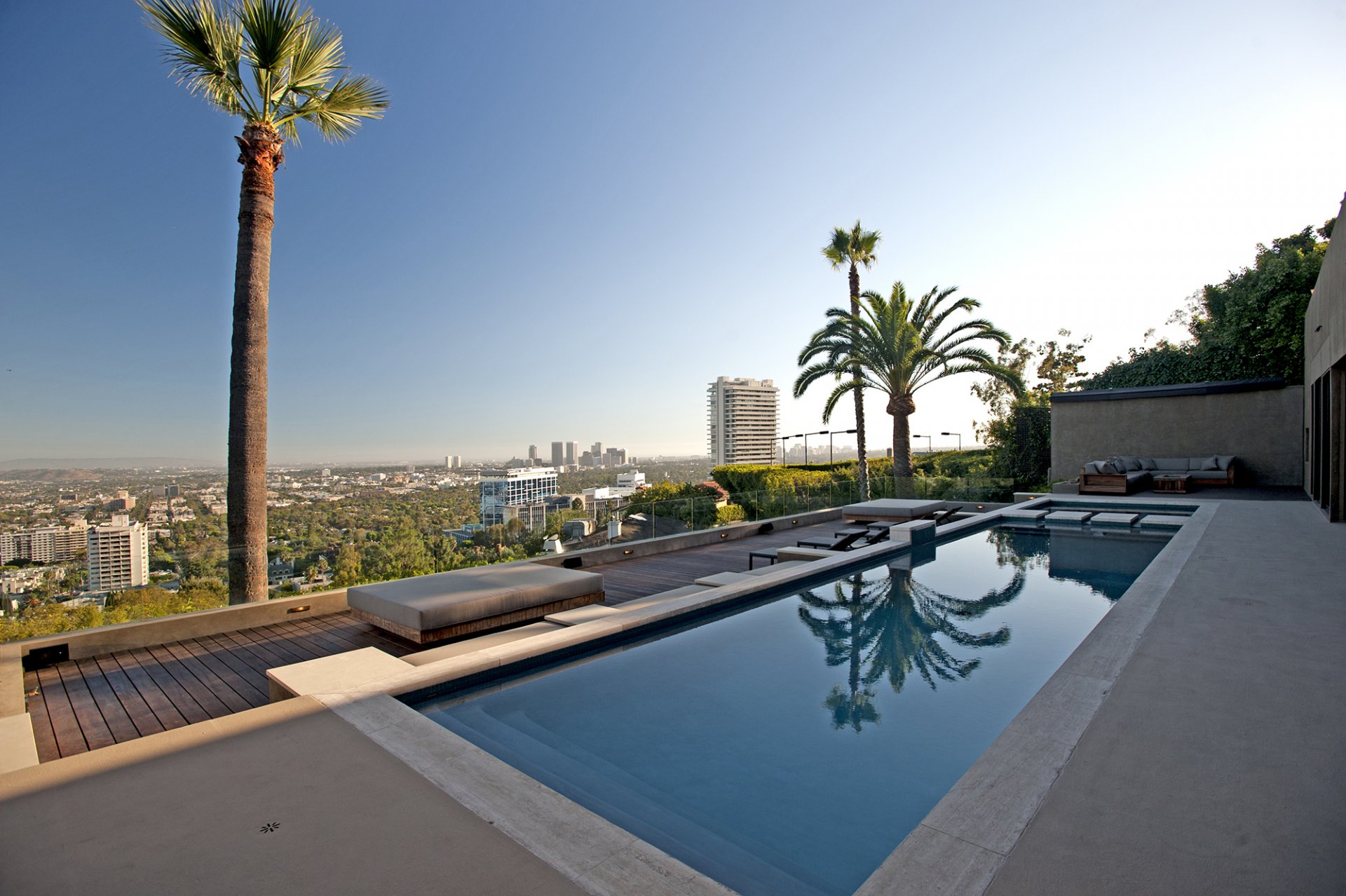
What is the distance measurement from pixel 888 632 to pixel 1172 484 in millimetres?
13240

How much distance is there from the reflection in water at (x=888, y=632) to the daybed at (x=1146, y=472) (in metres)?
8.39

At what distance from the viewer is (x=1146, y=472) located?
15148 millimetres

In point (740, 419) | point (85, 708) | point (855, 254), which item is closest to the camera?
point (85, 708)

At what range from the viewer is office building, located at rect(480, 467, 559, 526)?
814cm

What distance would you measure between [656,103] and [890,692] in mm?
16971

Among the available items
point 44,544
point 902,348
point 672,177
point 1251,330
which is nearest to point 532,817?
point 44,544

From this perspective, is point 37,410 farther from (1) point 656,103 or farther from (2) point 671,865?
(2) point 671,865

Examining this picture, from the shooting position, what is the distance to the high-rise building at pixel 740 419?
6862 centimetres

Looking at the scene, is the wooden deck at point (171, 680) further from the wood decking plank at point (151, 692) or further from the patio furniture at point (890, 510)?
the patio furniture at point (890, 510)

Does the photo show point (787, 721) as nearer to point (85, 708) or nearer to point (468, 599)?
point (468, 599)

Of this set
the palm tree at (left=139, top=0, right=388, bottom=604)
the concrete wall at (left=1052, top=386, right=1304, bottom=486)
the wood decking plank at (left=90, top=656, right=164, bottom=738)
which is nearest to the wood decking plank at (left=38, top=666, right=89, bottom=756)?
the wood decking plank at (left=90, top=656, right=164, bottom=738)

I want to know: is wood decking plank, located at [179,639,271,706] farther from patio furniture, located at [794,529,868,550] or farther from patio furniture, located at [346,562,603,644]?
patio furniture, located at [794,529,868,550]

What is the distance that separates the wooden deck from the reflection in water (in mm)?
2275

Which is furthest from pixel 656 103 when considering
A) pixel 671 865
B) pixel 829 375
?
pixel 671 865
